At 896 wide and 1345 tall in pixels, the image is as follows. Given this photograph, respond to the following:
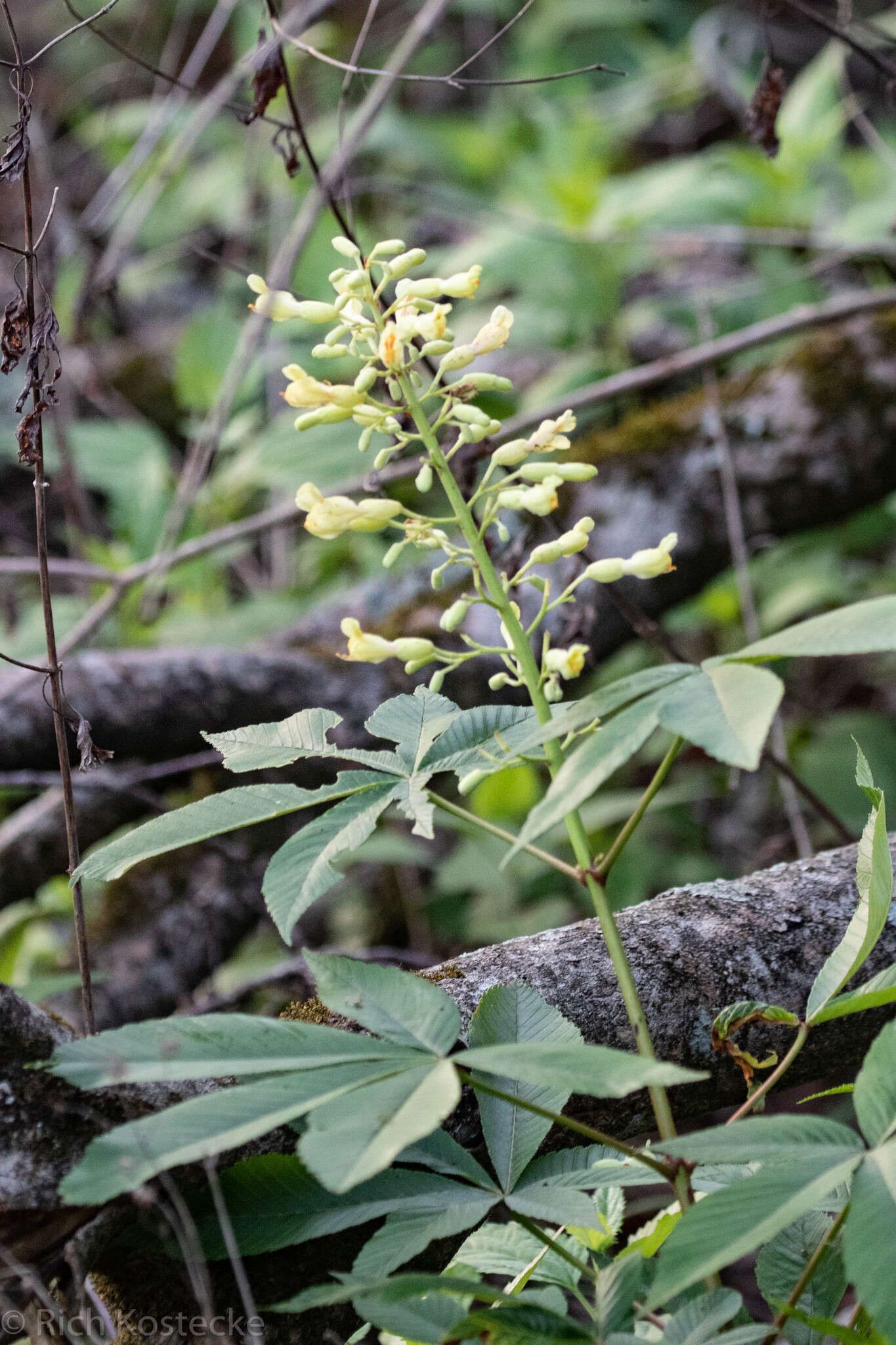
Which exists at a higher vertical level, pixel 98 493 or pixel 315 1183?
pixel 98 493

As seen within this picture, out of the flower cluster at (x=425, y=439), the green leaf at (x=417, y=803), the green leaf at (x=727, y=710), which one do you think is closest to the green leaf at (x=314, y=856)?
the green leaf at (x=417, y=803)

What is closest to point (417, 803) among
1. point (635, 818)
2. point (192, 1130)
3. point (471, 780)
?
point (471, 780)

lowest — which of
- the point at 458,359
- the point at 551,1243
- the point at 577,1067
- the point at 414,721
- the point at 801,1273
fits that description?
the point at 801,1273

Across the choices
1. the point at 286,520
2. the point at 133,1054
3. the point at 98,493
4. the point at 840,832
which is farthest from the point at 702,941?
the point at 98,493

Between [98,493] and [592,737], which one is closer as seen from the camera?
[592,737]

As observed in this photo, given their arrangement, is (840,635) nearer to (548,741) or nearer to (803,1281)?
(548,741)

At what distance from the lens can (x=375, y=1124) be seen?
597mm

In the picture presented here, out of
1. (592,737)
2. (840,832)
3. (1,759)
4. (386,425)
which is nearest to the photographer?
(592,737)

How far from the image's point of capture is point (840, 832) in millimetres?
1911

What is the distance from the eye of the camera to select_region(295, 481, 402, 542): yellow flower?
83cm

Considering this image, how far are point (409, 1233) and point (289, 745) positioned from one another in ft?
1.23

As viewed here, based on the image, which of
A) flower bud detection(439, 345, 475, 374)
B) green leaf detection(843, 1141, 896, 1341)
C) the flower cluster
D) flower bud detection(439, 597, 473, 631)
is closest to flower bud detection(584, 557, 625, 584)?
the flower cluster

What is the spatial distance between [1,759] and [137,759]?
34cm

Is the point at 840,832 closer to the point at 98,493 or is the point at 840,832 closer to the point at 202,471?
the point at 202,471
